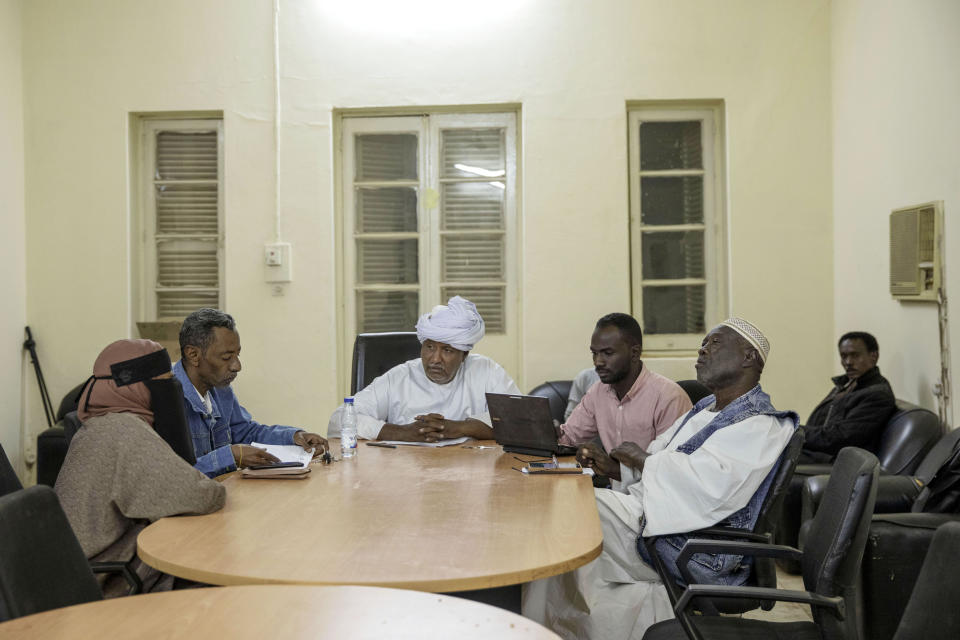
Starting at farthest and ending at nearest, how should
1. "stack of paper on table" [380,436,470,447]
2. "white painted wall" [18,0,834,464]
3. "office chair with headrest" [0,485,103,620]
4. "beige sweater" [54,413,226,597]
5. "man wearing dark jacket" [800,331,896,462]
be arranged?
"white painted wall" [18,0,834,464]
"man wearing dark jacket" [800,331,896,462]
"stack of paper on table" [380,436,470,447]
"beige sweater" [54,413,226,597]
"office chair with headrest" [0,485,103,620]

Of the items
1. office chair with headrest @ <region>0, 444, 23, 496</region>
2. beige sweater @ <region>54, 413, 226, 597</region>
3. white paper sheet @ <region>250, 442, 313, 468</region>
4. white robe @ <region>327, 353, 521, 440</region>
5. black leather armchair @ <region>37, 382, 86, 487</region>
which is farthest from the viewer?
black leather armchair @ <region>37, 382, 86, 487</region>

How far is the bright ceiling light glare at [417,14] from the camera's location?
235 inches

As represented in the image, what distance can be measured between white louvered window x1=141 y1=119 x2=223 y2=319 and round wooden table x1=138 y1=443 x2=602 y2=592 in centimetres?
338

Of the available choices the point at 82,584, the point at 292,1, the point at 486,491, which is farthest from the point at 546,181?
the point at 82,584

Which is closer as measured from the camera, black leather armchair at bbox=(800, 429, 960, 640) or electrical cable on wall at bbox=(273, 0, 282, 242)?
black leather armchair at bbox=(800, 429, 960, 640)

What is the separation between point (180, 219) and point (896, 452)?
15.1 ft

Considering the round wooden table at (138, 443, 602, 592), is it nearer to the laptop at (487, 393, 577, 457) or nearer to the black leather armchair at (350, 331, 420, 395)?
the laptop at (487, 393, 577, 457)

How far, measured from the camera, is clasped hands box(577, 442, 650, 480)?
3.23 metres

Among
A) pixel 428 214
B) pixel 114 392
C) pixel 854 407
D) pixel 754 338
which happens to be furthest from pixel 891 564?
pixel 428 214

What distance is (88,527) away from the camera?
7.98 feet

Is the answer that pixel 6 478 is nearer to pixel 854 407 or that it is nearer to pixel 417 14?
pixel 854 407

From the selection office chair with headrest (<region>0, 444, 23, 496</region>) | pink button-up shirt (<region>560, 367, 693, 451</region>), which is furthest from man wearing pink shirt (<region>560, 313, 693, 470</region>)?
office chair with headrest (<region>0, 444, 23, 496</region>)

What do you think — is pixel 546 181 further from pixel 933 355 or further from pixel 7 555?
pixel 7 555

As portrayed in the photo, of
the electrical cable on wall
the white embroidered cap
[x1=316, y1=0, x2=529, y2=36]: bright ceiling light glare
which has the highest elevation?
[x1=316, y1=0, x2=529, y2=36]: bright ceiling light glare
